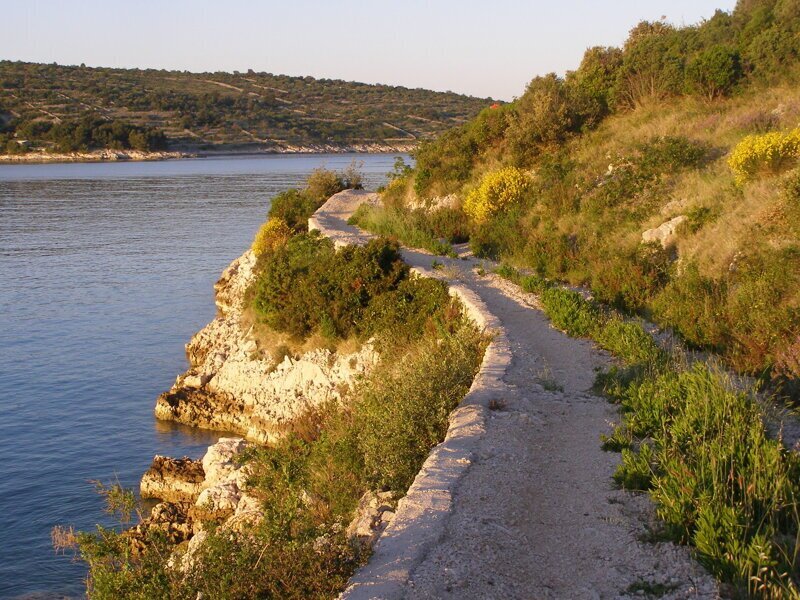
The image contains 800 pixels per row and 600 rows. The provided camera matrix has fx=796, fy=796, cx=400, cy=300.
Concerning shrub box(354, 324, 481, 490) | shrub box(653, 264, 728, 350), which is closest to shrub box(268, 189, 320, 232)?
shrub box(653, 264, 728, 350)

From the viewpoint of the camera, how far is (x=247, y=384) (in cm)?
1800

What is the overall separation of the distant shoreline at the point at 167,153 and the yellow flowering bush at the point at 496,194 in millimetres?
57641

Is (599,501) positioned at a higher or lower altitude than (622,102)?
lower

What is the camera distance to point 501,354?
34.3 feet

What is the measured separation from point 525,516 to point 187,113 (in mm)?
115896

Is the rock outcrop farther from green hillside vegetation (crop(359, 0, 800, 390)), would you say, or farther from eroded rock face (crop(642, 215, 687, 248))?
eroded rock face (crop(642, 215, 687, 248))

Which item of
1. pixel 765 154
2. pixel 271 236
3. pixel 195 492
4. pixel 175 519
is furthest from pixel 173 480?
pixel 765 154

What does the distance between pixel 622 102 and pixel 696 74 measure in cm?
222

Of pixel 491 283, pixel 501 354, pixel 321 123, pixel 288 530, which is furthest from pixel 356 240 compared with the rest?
pixel 321 123

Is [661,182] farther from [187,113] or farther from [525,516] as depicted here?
[187,113]

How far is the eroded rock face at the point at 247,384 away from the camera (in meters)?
15.7

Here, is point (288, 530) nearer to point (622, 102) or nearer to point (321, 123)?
point (622, 102)

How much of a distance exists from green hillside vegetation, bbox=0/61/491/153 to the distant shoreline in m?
0.97

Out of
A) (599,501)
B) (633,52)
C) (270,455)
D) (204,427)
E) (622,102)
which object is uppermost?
(633,52)
